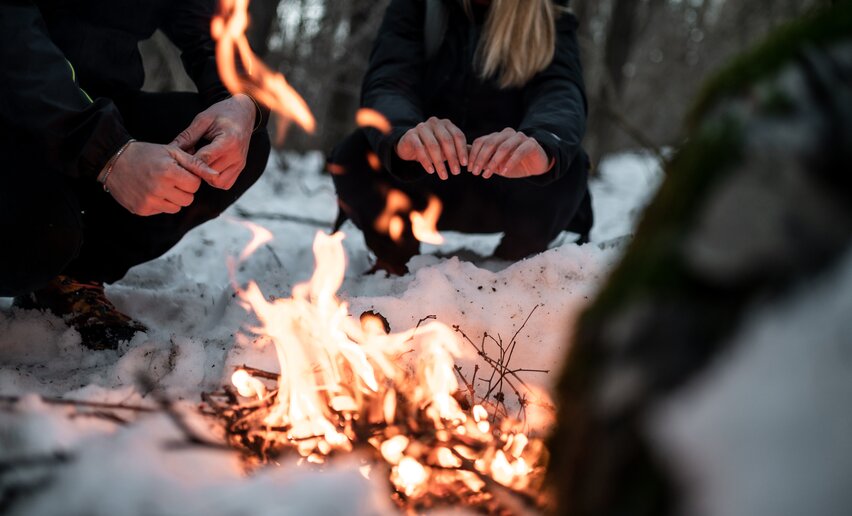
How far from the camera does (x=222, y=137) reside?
69.5 inches

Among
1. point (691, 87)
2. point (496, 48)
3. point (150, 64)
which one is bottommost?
point (150, 64)

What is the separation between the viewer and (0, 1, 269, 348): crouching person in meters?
1.55

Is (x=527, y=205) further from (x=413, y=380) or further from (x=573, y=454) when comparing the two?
(x=573, y=454)

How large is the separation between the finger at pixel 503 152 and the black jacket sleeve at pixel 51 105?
41.0 inches

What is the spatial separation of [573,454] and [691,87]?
1280 centimetres

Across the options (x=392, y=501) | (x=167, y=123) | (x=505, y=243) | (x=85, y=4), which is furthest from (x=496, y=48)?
(x=392, y=501)

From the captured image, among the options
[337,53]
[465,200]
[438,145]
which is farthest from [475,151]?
[337,53]

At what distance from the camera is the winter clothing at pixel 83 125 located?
1544 mm

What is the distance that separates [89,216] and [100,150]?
1.69 ft

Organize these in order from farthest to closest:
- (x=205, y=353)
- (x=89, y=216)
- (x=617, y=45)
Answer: (x=617, y=45) < (x=89, y=216) < (x=205, y=353)

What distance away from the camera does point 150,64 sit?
19.7 ft

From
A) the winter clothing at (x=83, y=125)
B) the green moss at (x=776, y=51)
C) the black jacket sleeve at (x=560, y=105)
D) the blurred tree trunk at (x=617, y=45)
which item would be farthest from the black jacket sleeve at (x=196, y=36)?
the blurred tree trunk at (x=617, y=45)

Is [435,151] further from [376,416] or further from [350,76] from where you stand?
[350,76]

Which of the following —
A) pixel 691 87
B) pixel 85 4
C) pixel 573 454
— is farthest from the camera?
pixel 691 87
